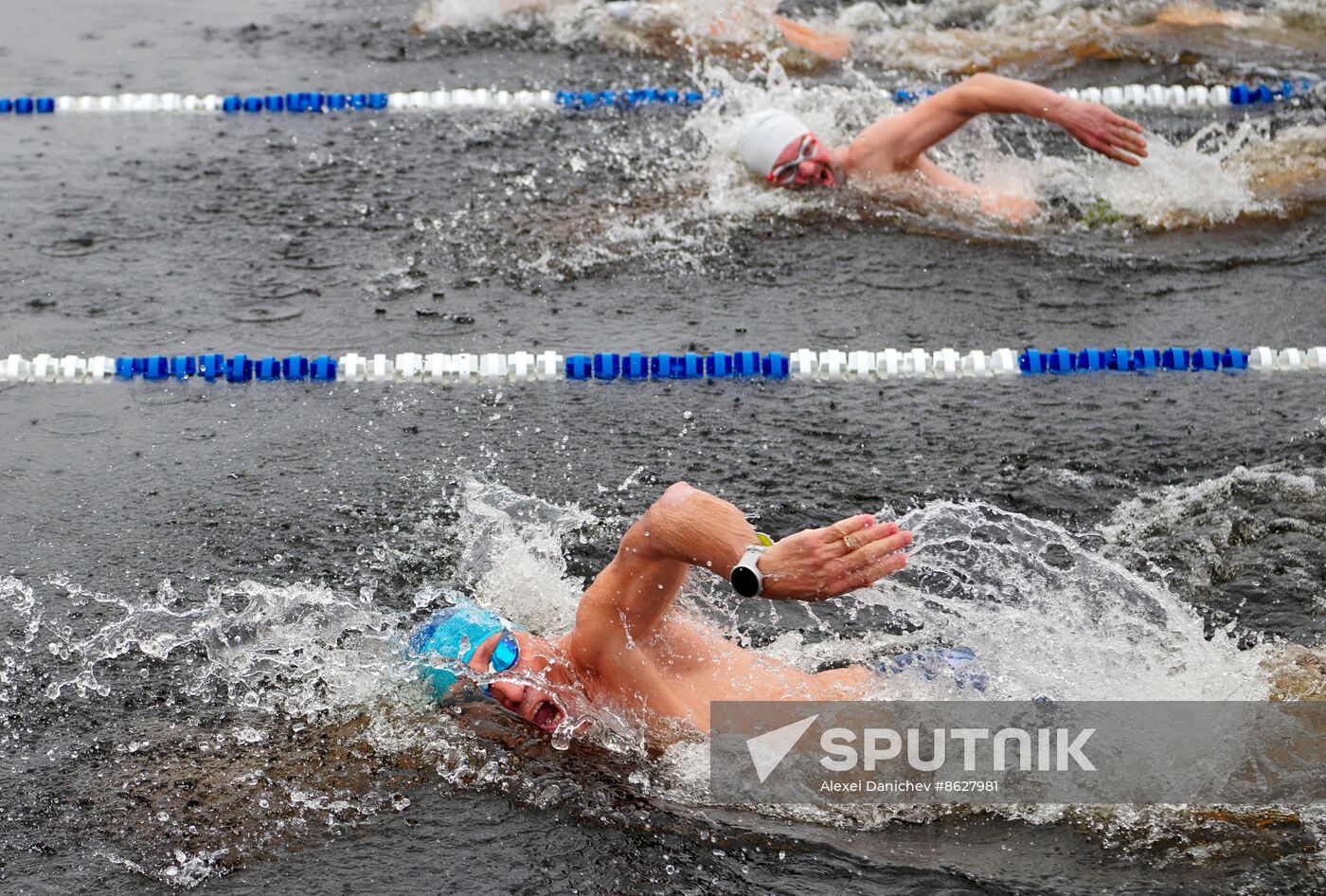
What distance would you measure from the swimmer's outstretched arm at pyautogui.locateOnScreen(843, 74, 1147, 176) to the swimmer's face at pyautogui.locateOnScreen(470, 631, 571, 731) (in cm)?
322

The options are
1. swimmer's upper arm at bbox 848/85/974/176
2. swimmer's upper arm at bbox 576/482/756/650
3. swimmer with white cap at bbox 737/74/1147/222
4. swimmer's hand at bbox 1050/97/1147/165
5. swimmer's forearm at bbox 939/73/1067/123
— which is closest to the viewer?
swimmer's upper arm at bbox 576/482/756/650

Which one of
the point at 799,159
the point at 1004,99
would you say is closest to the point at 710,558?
the point at 1004,99

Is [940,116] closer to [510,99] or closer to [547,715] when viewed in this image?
[510,99]

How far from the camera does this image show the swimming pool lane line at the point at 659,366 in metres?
5.30

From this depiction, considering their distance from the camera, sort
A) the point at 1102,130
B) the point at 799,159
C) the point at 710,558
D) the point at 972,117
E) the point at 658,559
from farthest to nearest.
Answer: the point at 799,159 < the point at 972,117 < the point at 1102,130 < the point at 658,559 < the point at 710,558

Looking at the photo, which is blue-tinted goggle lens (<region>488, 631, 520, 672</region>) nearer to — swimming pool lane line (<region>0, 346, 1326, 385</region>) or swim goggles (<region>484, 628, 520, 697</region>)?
swim goggles (<region>484, 628, 520, 697</region>)

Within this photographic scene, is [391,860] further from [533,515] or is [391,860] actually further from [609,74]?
[609,74]

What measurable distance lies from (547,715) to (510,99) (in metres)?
5.06

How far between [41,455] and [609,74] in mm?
4231

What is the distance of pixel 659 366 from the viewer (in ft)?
17.7

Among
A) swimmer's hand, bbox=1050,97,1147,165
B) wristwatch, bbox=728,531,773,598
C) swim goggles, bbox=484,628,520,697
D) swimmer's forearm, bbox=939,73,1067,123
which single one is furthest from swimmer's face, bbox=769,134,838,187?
wristwatch, bbox=728,531,773,598

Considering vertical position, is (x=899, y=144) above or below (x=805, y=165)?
above

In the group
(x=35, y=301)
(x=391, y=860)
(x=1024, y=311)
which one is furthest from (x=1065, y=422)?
(x=35, y=301)

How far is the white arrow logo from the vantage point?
3529 mm
